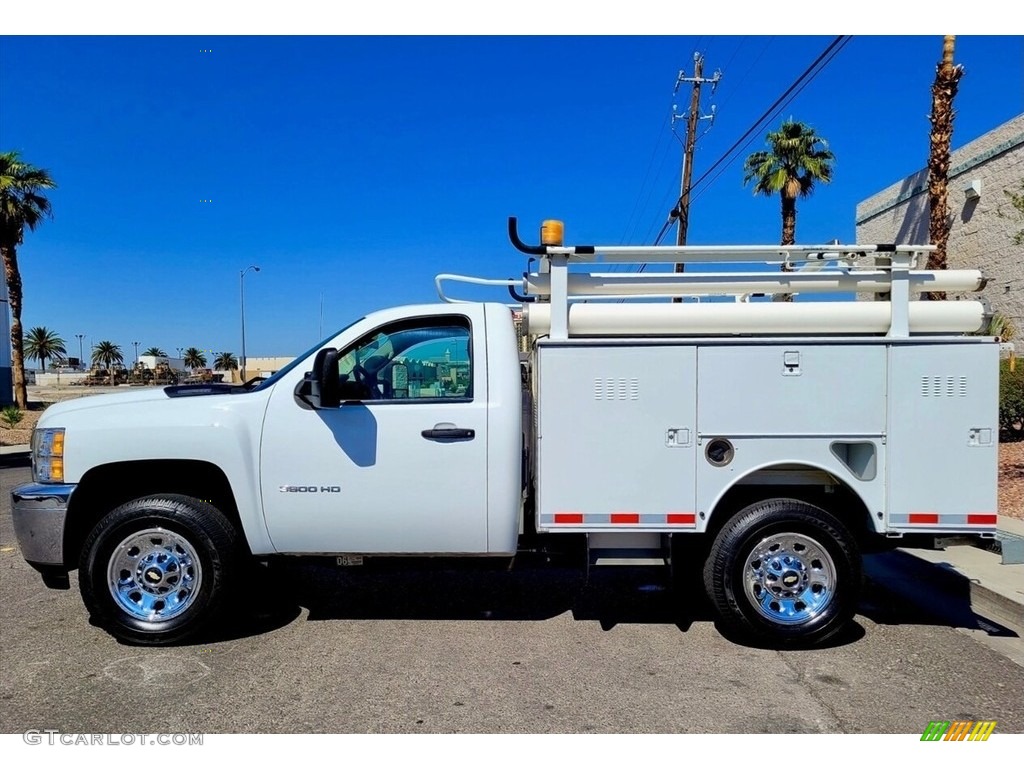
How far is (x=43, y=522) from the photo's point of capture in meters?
4.53

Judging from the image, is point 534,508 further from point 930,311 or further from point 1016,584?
point 1016,584

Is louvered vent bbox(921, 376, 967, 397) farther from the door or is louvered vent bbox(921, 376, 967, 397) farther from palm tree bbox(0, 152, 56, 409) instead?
palm tree bbox(0, 152, 56, 409)

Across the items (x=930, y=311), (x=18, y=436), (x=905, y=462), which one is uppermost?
(x=930, y=311)

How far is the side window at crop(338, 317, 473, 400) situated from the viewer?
4672 millimetres

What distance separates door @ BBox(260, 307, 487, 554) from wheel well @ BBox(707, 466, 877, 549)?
1553mm

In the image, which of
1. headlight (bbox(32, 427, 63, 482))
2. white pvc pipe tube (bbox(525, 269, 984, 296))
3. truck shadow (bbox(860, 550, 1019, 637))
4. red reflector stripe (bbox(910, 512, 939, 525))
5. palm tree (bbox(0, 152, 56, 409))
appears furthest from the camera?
palm tree (bbox(0, 152, 56, 409))

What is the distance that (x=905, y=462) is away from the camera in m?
4.48

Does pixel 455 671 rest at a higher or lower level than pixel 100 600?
lower

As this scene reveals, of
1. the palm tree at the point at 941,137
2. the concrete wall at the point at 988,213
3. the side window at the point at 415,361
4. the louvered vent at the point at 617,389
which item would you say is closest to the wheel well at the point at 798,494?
the louvered vent at the point at 617,389

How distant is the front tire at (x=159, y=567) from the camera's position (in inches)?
180

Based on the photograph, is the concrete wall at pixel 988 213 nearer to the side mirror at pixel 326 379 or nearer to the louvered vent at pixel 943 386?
the louvered vent at pixel 943 386

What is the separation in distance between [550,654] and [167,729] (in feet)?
6.86

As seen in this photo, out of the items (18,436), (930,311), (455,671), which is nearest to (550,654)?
(455,671)

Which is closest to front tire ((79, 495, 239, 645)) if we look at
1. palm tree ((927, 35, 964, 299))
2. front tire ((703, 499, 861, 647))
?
front tire ((703, 499, 861, 647))
